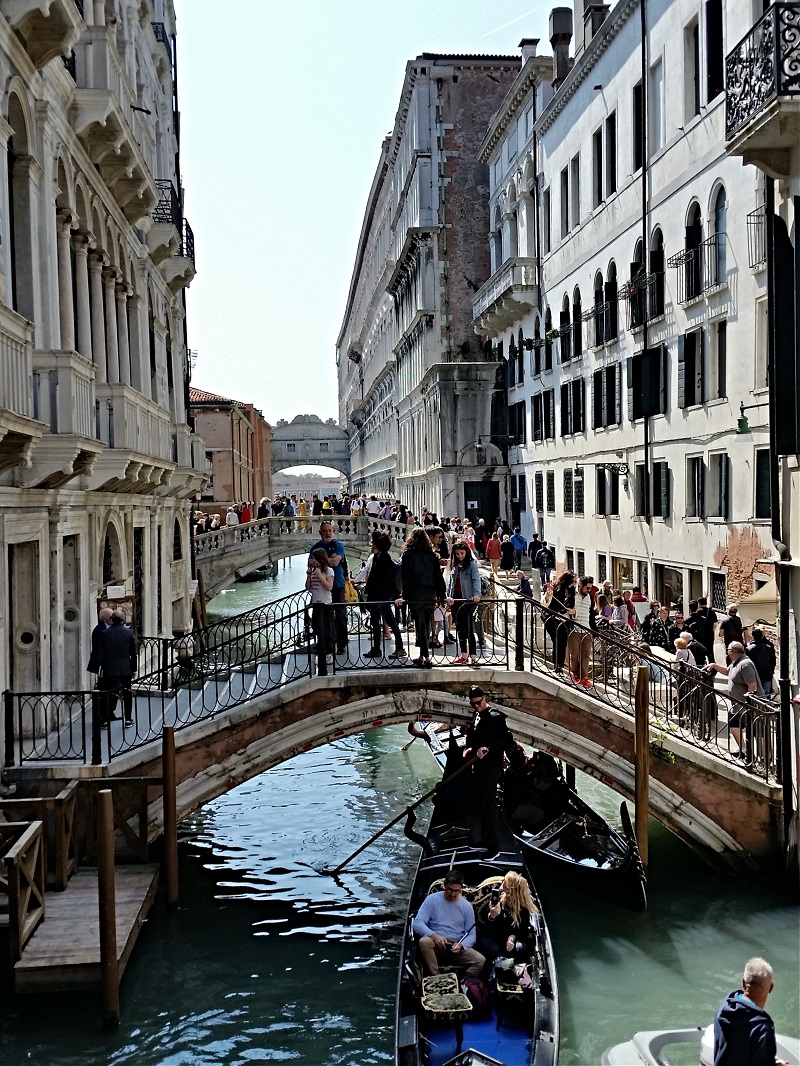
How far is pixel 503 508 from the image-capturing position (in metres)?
28.5

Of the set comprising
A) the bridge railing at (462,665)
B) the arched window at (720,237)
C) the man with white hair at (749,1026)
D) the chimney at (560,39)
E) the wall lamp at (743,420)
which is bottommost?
the man with white hair at (749,1026)

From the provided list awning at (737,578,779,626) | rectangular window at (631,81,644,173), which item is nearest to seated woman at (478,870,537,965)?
awning at (737,578,779,626)

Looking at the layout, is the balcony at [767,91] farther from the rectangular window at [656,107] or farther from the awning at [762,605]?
the rectangular window at [656,107]

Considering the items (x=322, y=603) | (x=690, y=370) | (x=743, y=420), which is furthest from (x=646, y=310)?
(x=322, y=603)

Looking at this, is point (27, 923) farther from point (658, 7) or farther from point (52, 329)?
point (658, 7)

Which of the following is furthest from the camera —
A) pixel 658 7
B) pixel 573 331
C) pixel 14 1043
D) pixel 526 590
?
pixel 573 331

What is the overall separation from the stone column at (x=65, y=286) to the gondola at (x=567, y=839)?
242 inches

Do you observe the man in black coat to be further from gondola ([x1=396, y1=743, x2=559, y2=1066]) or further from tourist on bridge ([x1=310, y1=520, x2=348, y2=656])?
gondola ([x1=396, y1=743, x2=559, y2=1066])

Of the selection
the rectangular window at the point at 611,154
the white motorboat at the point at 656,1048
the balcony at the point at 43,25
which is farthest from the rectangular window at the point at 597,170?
the white motorboat at the point at 656,1048

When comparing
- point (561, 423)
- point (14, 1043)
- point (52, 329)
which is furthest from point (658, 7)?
point (14, 1043)

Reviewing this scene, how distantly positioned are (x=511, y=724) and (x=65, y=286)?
19.4 feet

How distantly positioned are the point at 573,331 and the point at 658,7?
6279 mm

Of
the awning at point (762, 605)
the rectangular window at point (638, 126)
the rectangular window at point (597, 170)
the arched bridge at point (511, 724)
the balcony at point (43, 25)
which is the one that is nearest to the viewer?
the balcony at point (43, 25)

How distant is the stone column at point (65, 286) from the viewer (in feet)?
34.8
